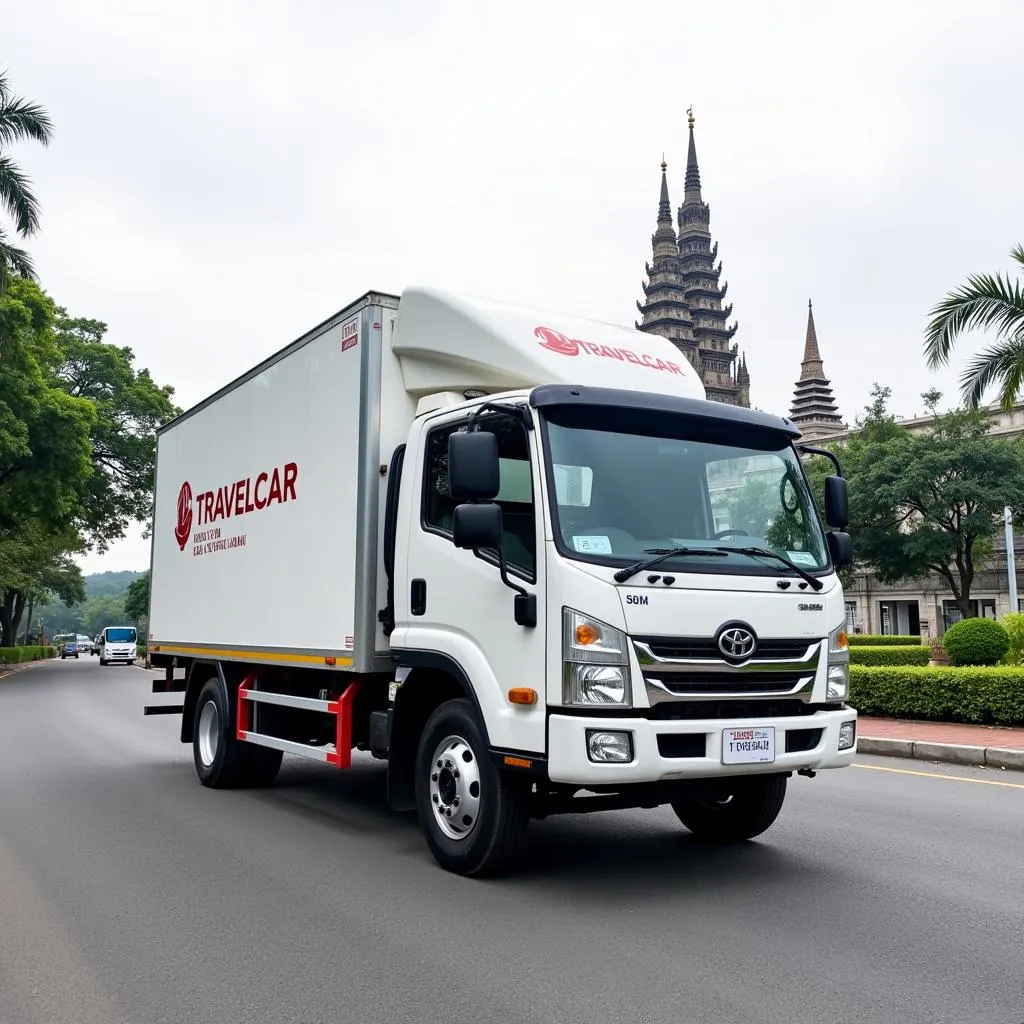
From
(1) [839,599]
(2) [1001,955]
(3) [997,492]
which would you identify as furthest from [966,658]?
(3) [997,492]

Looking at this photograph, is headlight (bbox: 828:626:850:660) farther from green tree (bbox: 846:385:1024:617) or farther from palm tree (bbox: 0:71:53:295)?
green tree (bbox: 846:385:1024:617)

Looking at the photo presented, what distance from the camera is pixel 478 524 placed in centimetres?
548

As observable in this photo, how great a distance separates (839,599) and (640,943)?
2.34 metres

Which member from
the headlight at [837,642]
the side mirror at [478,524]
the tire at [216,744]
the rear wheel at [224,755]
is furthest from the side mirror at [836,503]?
the tire at [216,744]

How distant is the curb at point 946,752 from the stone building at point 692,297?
83.3 m

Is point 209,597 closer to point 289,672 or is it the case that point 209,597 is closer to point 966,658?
point 289,672

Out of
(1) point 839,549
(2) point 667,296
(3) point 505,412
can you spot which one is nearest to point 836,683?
(1) point 839,549

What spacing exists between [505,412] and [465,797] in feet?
6.99

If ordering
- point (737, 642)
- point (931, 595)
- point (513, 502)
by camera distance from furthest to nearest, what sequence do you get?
point (931, 595)
point (513, 502)
point (737, 642)

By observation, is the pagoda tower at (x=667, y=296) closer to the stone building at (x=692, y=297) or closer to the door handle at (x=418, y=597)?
the stone building at (x=692, y=297)

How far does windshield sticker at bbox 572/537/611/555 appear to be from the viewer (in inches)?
215

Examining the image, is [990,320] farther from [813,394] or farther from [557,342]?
[813,394]

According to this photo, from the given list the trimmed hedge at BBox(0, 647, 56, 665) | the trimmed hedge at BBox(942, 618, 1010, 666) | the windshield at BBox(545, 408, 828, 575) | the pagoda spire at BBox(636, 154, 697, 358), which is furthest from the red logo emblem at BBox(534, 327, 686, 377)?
the pagoda spire at BBox(636, 154, 697, 358)

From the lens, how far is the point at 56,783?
10.1 metres
